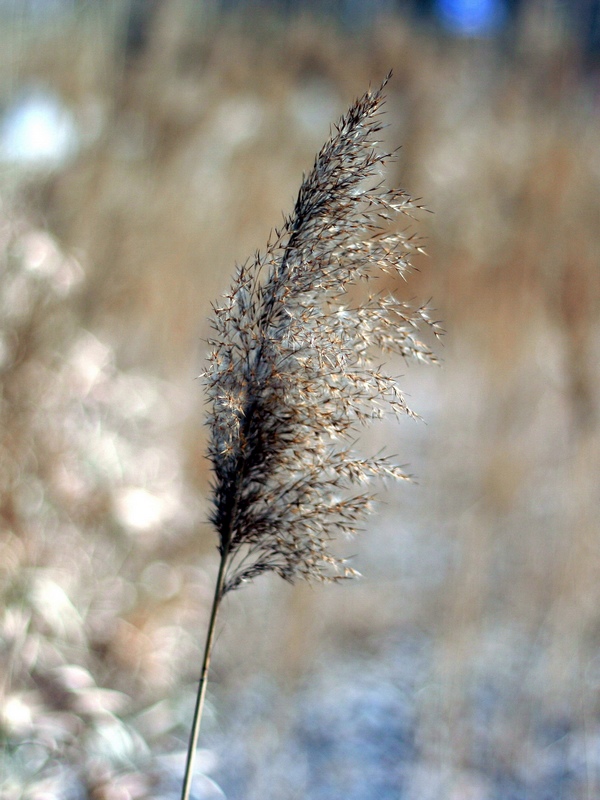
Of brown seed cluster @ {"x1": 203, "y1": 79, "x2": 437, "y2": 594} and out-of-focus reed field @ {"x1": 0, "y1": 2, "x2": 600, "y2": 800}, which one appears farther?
out-of-focus reed field @ {"x1": 0, "y1": 2, "x2": 600, "y2": 800}

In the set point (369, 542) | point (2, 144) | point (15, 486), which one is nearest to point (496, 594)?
point (369, 542)

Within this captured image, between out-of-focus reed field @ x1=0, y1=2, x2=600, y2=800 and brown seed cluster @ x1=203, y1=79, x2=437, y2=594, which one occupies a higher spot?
out-of-focus reed field @ x1=0, y1=2, x2=600, y2=800

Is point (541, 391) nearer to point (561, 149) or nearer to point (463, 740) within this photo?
point (561, 149)

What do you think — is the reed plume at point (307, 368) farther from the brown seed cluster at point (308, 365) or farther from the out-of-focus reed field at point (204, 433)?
the out-of-focus reed field at point (204, 433)

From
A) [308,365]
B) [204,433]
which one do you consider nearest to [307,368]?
[308,365]

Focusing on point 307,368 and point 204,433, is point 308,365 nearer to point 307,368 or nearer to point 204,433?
point 307,368

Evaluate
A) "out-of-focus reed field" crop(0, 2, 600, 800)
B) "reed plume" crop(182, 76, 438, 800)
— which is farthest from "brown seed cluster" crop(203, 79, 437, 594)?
"out-of-focus reed field" crop(0, 2, 600, 800)

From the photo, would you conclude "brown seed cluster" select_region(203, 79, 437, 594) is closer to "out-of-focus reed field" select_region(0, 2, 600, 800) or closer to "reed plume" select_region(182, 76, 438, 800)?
"reed plume" select_region(182, 76, 438, 800)
